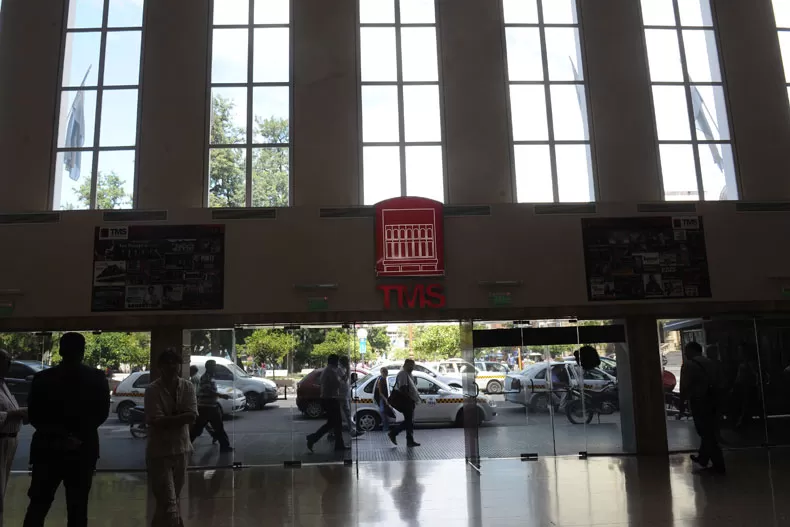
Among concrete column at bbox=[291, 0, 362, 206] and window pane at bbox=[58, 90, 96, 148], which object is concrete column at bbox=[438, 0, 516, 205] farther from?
window pane at bbox=[58, 90, 96, 148]

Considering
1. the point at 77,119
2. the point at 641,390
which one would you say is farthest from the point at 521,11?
the point at 77,119

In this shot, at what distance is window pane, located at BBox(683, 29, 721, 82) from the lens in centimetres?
1013

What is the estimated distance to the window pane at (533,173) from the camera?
9617mm

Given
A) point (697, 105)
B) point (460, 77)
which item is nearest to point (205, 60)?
point (460, 77)

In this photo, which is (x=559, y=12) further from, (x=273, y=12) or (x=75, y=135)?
(x=75, y=135)

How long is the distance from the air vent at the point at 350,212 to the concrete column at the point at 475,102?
1.40m

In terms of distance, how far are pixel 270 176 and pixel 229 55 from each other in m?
2.34

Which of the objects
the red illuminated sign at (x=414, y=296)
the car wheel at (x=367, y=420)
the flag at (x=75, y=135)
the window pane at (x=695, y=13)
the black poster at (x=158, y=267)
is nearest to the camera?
the black poster at (x=158, y=267)

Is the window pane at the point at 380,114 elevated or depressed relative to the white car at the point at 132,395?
elevated

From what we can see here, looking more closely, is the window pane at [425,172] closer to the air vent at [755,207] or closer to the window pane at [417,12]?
the window pane at [417,12]

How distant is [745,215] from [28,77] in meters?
11.9

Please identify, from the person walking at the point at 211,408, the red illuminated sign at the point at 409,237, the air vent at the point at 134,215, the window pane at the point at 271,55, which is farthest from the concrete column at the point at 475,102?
the person walking at the point at 211,408

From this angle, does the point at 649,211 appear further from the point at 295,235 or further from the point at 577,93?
the point at 295,235

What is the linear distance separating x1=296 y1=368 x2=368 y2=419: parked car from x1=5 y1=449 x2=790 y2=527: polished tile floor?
862 millimetres
